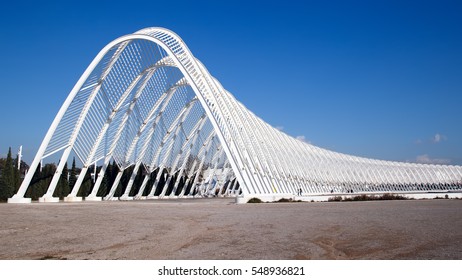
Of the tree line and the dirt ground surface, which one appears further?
the tree line

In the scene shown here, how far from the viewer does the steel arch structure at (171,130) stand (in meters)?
29.7

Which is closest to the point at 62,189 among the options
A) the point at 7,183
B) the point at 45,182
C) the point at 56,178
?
the point at 45,182

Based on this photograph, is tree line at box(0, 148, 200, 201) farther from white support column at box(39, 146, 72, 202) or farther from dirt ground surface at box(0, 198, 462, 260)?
dirt ground surface at box(0, 198, 462, 260)

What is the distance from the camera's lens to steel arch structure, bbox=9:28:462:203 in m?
29.7

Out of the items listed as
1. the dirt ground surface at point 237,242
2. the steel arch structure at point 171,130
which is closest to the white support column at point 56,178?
the steel arch structure at point 171,130

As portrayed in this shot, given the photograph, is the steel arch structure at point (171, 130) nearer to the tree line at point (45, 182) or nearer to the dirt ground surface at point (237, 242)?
the tree line at point (45, 182)

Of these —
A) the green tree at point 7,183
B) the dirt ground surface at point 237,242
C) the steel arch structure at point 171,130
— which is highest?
the steel arch structure at point 171,130

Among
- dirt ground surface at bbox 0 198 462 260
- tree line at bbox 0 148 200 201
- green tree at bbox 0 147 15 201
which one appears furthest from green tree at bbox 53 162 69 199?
dirt ground surface at bbox 0 198 462 260

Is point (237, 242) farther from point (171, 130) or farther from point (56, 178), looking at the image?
point (171, 130)

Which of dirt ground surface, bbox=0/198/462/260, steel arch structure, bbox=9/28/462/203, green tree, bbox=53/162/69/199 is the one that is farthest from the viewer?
green tree, bbox=53/162/69/199

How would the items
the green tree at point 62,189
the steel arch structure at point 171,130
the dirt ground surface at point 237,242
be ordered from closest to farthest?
1. the dirt ground surface at point 237,242
2. the steel arch structure at point 171,130
3. the green tree at point 62,189

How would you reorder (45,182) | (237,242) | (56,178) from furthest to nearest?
(45,182), (56,178), (237,242)

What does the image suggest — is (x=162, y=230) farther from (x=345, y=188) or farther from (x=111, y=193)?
(x=345, y=188)

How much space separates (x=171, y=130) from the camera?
47188 millimetres
